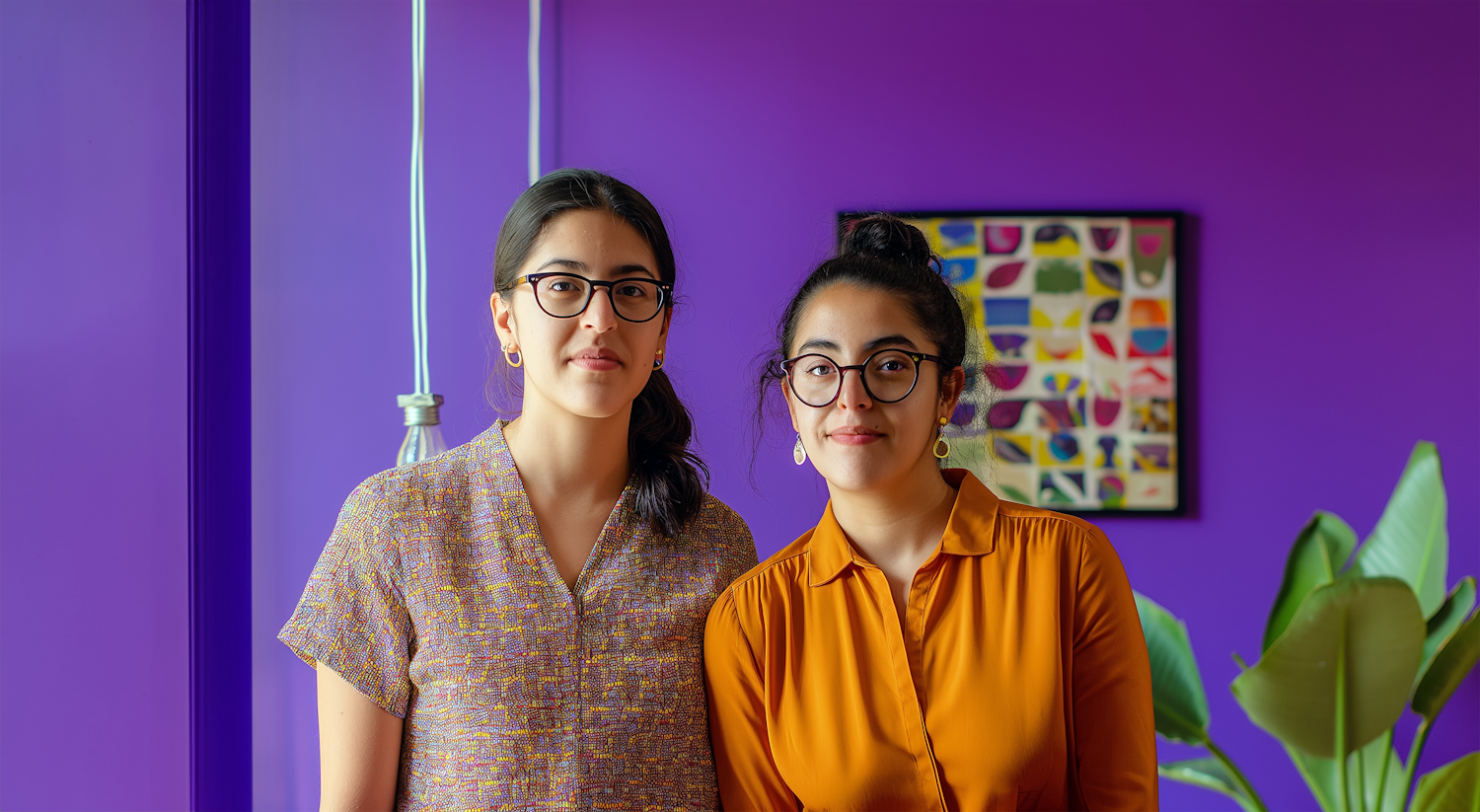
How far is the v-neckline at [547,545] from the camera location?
49.6 inches

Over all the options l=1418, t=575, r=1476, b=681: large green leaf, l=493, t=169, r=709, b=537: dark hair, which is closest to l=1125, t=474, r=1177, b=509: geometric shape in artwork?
l=1418, t=575, r=1476, b=681: large green leaf

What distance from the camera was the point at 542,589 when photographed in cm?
125

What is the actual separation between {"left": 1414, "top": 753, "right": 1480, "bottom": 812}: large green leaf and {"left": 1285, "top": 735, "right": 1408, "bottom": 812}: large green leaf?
18 centimetres

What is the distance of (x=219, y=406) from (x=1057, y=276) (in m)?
2.15

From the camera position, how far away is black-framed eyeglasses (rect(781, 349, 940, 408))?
1.33 meters

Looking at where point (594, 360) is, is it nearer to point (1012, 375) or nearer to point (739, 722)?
point (739, 722)

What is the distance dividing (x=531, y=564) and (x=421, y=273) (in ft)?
4.31

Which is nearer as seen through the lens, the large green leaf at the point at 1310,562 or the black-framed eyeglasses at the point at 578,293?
the black-framed eyeglasses at the point at 578,293

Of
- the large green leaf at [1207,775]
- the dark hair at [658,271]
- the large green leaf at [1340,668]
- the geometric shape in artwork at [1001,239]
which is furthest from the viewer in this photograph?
the geometric shape in artwork at [1001,239]

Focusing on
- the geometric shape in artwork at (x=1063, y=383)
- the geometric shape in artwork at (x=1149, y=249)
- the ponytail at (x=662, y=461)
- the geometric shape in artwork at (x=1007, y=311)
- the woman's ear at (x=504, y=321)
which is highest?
the geometric shape in artwork at (x=1149, y=249)

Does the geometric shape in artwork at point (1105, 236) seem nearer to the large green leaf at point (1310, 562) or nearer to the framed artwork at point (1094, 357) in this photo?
the framed artwork at point (1094, 357)

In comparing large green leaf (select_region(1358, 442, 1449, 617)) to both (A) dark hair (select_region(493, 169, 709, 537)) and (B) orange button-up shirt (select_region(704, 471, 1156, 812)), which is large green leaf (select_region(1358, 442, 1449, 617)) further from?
(A) dark hair (select_region(493, 169, 709, 537))

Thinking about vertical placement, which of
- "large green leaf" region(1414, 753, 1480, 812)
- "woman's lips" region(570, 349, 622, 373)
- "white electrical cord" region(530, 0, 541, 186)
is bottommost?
"large green leaf" region(1414, 753, 1480, 812)

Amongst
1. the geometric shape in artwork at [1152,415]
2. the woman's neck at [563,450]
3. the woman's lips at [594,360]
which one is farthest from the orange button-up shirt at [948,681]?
the geometric shape in artwork at [1152,415]
